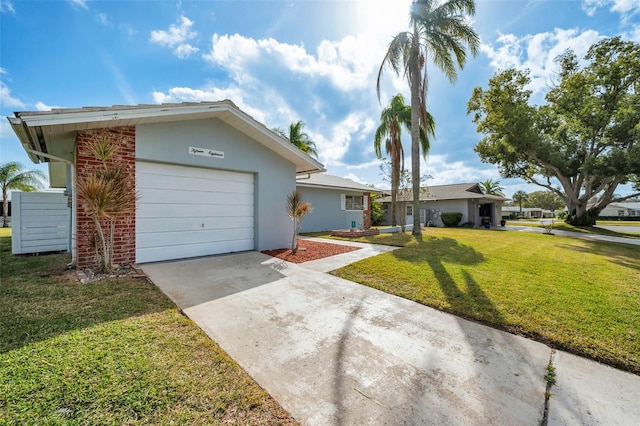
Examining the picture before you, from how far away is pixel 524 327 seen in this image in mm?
3344

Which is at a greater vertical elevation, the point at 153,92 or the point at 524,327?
the point at 153,92

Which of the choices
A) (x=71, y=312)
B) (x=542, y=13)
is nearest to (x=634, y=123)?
(x=542, y=13)

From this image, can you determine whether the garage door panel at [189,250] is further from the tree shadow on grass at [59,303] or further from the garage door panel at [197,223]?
the tree shadow on grass at [59,303]

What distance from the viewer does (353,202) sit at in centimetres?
1858

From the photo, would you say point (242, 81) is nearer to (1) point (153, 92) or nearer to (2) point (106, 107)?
(1) point (153, 92)

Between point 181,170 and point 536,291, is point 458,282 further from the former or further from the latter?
point 181,170

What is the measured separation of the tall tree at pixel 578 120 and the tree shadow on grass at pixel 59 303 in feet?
73.7

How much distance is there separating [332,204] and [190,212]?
10.9 meters

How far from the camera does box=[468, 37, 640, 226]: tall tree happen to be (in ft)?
54.0

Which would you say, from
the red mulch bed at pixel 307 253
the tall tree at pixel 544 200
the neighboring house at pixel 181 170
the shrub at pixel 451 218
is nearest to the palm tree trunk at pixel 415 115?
the red mulch bed at pixel 307 253

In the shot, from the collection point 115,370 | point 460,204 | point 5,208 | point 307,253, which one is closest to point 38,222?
point 307,253

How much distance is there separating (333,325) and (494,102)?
72.5 ft

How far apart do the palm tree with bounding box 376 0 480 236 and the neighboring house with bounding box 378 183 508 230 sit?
962cm

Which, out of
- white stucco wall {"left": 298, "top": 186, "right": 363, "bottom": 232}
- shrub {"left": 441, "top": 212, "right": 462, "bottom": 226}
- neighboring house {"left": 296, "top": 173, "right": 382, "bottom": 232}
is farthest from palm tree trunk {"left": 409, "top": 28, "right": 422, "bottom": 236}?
shrub {"left": 441, "top": 212, "right": 462, "bottom": 226}
